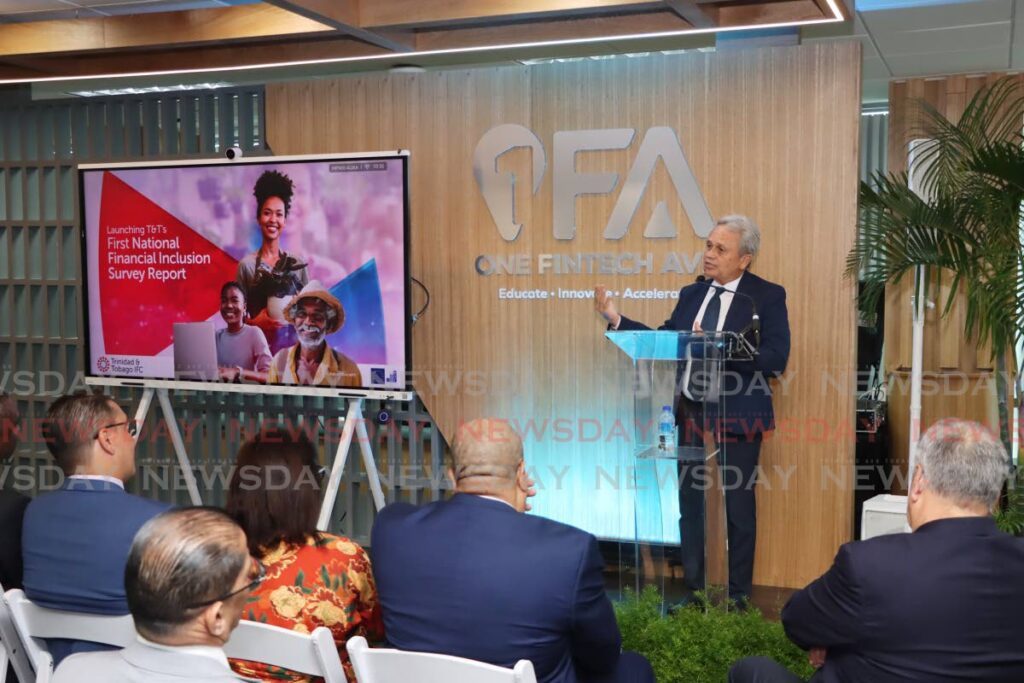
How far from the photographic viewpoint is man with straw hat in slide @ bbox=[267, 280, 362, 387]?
5.20 m

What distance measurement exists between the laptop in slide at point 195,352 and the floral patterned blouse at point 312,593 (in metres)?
3.05

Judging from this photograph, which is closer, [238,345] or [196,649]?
[196,649]

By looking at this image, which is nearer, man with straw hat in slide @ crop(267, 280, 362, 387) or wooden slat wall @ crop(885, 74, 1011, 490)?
man with straw hat in slide @ crop(267, 280, 362, 387)

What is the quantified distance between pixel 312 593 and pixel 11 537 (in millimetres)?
1184

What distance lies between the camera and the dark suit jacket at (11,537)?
3094mm

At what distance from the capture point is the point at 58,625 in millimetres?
2645

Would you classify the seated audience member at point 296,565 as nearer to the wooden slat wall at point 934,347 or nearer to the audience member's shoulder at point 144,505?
the audience member's shoulder at point 144,505

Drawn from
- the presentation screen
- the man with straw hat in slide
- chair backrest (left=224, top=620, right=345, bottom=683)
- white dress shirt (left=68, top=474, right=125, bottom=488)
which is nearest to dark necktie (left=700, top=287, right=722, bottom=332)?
the presentation screen

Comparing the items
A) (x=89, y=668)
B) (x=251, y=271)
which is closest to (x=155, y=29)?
(x=251, y=271)

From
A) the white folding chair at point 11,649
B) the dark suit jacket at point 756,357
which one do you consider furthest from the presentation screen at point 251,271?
the white folding chair at point 11,649

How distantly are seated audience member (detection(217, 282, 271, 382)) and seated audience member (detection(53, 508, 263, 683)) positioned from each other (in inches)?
144

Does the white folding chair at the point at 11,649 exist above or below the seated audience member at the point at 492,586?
below

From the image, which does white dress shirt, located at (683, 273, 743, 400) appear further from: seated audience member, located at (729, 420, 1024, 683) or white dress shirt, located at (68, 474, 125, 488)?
white dress shirt, located at (68, 474, 125, 488)

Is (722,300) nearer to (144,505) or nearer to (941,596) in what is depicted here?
(941,596)
